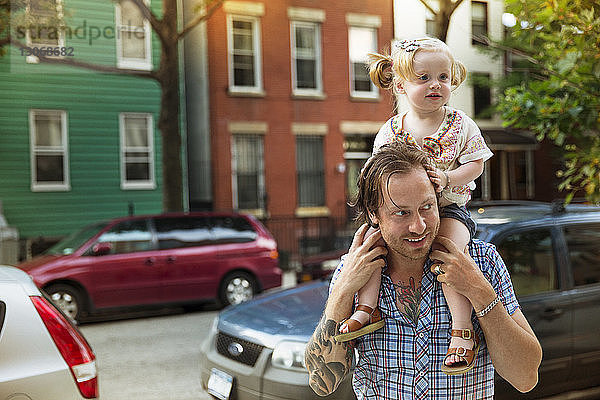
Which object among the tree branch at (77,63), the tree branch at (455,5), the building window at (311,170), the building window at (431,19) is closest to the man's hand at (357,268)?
the building window at (431,19)

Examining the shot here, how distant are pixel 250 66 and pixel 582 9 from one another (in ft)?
45.8

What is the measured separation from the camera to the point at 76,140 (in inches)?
626

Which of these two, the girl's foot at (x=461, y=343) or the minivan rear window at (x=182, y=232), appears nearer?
the girl's foot at (x=461, y=343)

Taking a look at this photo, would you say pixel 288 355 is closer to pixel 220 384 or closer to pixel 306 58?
pixel 220 384

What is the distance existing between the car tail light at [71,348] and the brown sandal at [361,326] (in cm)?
203

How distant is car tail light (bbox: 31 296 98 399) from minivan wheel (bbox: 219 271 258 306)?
6849 millimetres

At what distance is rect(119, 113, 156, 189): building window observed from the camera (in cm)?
1647

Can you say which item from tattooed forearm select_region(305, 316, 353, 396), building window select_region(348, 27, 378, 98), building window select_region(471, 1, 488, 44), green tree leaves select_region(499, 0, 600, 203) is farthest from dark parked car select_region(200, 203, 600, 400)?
building window select_region(348, 27, 378, 98)

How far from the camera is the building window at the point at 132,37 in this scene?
1380 centimetres

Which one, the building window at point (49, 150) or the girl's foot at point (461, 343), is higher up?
the building window at point (49, 150)

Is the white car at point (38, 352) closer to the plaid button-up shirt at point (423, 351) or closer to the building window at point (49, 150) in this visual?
the plaid button-up shirt at point (423, 351)

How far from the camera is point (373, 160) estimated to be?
75.8 inches

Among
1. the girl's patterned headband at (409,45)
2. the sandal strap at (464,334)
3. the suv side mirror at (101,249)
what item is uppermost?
the girl's patterned headband at (409,45)

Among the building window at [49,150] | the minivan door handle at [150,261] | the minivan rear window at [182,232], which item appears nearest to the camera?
the minivan door handle at [150,261]
